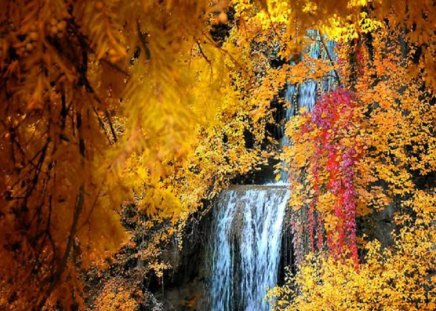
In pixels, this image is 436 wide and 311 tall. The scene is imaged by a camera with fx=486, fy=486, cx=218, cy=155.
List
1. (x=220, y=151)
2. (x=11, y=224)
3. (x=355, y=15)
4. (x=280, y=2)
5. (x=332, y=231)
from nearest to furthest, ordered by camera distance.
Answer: (x=11, y=224) < (x=355, y=15) < (x=280, y=2) < (x=332, y=231) < (x=220, y=151)

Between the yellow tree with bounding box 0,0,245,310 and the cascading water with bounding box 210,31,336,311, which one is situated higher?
the yellow tree with bounding box 0,0,245,310

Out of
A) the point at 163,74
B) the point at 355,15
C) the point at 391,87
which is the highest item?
the point at 391,87

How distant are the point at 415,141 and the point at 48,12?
26.3 feet

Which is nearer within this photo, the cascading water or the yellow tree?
the yellow tree

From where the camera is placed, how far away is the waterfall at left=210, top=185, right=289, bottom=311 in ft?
36.2

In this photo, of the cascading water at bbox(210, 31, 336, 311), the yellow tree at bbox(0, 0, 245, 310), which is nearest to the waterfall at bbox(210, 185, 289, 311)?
the cascading water at bbox(210, 31, 336, 311)

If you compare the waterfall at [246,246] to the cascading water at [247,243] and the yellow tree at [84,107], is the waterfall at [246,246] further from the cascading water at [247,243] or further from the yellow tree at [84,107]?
the yellow tree at [84,107]

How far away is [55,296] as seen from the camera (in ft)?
8.55

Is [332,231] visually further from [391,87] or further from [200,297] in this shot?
[200,297]

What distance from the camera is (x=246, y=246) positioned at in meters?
11.5

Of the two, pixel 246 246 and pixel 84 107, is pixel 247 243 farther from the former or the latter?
pixel 84 107

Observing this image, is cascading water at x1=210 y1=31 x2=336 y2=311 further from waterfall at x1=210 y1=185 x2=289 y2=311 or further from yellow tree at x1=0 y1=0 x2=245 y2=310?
yellow tree at x1=0 y1=0 x2=245 y2=310

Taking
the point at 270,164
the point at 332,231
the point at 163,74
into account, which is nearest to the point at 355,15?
the point at 163,74

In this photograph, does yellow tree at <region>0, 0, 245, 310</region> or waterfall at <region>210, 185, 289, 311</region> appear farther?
waterfall at <region>210, 185, 289, 311</region>
